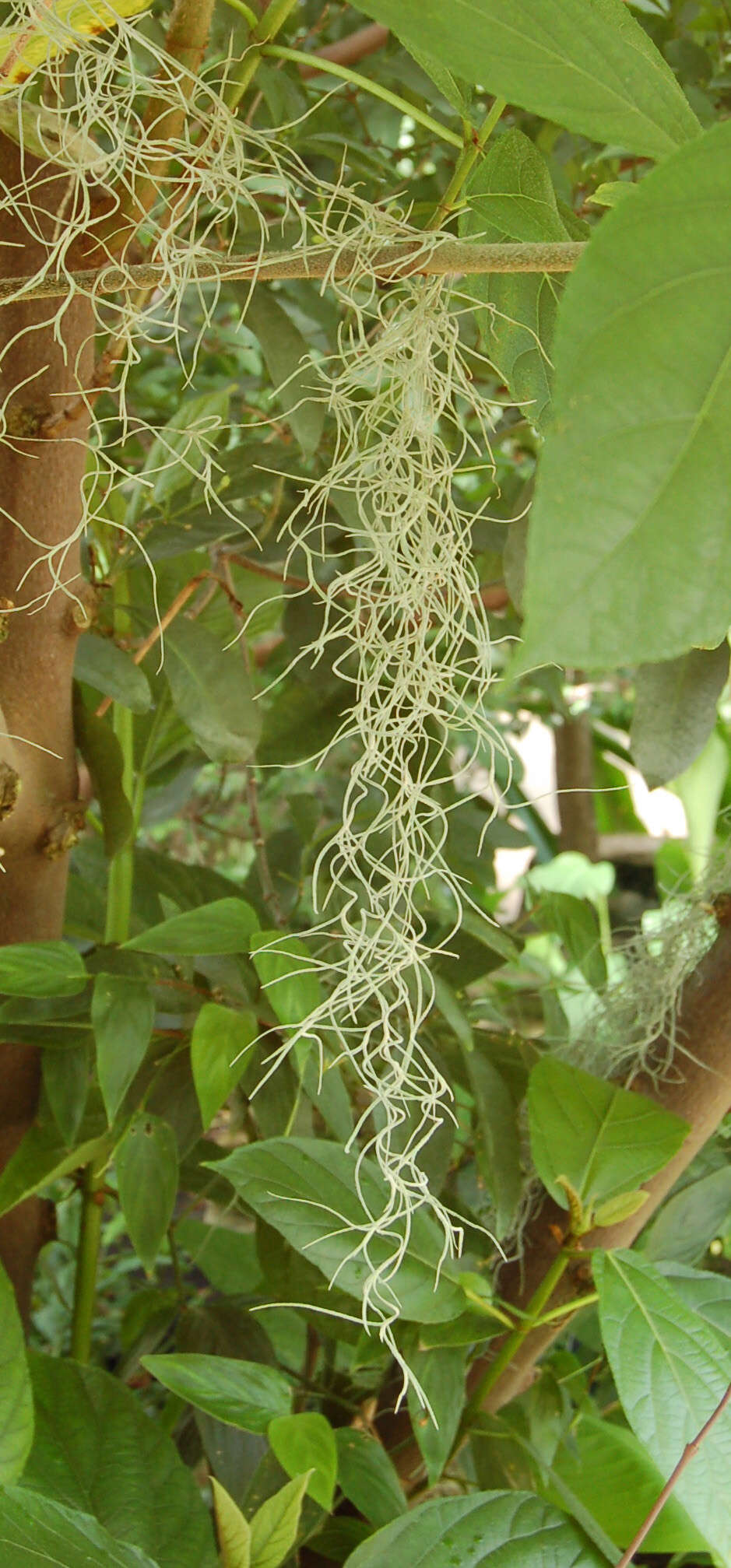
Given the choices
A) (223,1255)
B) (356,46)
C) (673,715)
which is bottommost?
(223,1255)

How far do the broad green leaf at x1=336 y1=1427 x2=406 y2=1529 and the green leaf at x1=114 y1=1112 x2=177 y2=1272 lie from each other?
0.10 metres

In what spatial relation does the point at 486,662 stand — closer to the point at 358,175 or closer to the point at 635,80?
the point at 635,80

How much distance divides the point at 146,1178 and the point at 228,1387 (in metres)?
0.08

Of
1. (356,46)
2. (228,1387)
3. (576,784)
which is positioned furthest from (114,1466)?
(576,784)

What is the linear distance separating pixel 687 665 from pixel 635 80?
1.14 ft

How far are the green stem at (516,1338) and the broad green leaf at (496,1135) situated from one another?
0.02 meters

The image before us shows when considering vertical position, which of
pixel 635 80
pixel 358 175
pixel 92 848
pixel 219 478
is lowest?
pixel 92 848

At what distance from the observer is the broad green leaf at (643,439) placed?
0.44 feet

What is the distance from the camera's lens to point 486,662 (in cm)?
34

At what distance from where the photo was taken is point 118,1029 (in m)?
0.41

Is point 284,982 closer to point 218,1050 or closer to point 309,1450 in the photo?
point 218,1050

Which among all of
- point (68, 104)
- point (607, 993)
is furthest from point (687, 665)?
point (68, 104)

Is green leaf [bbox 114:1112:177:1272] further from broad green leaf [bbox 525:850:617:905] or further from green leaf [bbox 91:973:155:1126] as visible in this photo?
broad green leaf [bbox 525:850:617:905]

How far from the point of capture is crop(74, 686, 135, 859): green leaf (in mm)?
454
